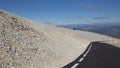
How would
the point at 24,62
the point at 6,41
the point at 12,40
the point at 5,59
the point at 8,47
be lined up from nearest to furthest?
the point at 5,59 → the point at 24,62 → the point at 8,47 → the point at 6,41 → the point at 12,40

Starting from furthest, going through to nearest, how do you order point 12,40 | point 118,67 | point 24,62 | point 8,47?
point 12,40
point 8,47
point 24,62
point 118,67

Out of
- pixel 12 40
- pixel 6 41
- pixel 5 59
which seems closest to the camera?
pixel 5 59

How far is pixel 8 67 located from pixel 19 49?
419 centimetres

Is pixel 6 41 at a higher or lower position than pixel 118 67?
higher

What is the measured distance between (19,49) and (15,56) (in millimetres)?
1881

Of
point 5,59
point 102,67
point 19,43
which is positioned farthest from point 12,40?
point 102,67

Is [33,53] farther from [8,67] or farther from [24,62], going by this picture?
[8,67]

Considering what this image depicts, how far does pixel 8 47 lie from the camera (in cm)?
1588

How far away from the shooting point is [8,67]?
41.3 feet

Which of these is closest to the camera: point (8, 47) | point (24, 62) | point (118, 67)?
point (118, 67)

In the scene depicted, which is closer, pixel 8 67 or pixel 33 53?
pixel 8 67

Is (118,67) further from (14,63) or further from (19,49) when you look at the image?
(19,49)

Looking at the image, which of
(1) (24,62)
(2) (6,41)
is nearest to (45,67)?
(1) (24,62)

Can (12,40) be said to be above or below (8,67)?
above
